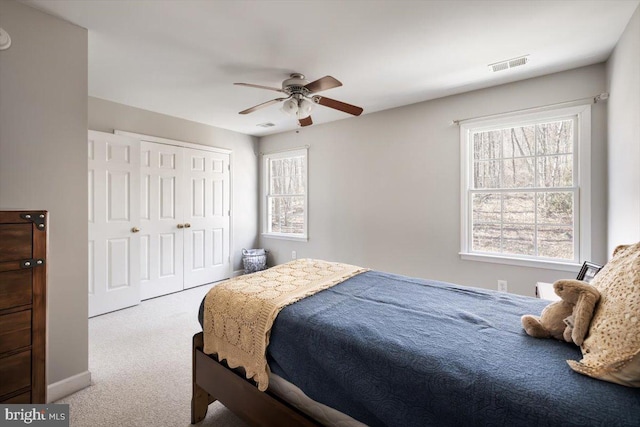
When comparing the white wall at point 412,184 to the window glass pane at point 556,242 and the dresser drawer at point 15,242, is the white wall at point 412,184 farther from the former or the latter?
the dresser drawer at point 15,242

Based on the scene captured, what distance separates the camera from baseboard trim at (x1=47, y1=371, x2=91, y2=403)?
6.31ft

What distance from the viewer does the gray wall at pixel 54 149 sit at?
1787 mm

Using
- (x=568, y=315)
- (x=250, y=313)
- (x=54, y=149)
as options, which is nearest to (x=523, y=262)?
(x=568, y=315)

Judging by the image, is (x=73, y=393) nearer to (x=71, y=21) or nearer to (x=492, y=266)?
(x=71, y=21)

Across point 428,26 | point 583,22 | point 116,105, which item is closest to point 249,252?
point 116,105

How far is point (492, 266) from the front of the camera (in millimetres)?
3137

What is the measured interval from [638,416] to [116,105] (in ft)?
15.6

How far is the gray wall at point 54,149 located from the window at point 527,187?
3.55 meters

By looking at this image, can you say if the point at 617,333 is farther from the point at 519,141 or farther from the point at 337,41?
the point at 519,141

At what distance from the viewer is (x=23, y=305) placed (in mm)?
1455

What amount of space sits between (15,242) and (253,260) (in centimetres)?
354

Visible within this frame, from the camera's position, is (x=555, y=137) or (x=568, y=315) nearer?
(x=568, y=315)

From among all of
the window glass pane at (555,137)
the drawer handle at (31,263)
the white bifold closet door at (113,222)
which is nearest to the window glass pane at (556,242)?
the window glass pane at (555,137)

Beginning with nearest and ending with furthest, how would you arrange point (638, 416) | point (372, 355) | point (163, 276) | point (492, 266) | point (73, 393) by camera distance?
point (638, 416) → point (372, 355) → point (73, 393) → point (492, 266) → point (163, 276)
